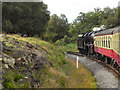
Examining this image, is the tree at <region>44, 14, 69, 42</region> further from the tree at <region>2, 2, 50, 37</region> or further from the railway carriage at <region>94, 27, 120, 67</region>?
the railway carriage at <region>94, 27, 120, 67</region>

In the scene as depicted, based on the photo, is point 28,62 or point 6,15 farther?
point 6,15

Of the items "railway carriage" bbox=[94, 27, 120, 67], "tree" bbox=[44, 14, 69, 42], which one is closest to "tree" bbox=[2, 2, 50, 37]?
"railway carriage" bbox=[94, 27, 120, 67]

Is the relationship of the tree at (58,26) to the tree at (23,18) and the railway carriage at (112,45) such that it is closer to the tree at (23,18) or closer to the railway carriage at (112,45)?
the tree at (23,18)

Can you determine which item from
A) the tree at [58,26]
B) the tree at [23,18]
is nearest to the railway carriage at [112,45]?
the tree at [23,18]

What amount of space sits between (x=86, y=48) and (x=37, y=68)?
1713cm

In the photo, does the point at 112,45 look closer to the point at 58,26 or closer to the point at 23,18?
the point at 23,18

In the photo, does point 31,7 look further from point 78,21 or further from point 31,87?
point 78,21

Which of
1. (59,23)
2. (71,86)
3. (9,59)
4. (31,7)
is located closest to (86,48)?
(31,7)

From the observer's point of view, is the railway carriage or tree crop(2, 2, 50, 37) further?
tree crop(2, 2, 50, 37)

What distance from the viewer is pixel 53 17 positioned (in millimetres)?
62312

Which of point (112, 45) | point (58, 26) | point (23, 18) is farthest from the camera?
point (58, 26)

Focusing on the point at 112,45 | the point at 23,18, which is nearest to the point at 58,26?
the point at 23,18

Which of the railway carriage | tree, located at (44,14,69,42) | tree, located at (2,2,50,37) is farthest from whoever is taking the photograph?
tree, located at (44,14,69,42)

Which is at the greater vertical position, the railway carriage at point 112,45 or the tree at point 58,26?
the tree at point 58,26
